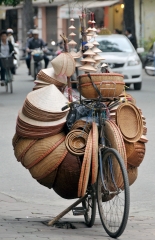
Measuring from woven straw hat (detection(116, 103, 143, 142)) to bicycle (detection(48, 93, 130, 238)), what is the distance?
12 cm

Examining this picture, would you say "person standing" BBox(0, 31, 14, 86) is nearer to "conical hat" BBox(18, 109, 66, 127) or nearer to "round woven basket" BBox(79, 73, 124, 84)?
"conical hat" BBox(18, 109, 66, 127)

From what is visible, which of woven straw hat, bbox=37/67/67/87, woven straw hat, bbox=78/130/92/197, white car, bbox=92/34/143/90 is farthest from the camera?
white car, bbox=92/34/143/90

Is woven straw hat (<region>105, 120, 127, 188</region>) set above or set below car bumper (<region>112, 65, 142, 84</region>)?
above

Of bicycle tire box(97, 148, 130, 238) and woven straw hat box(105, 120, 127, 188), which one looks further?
woven straw hat box(105, 120, 127, 188)

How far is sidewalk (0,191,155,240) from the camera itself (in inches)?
243

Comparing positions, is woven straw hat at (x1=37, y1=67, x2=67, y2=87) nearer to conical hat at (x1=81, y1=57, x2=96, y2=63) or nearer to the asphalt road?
conical hat at (x1=81, y1=57, x2=96, y2=63)

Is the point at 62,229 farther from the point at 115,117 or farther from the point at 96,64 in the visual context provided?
the point at 96,64

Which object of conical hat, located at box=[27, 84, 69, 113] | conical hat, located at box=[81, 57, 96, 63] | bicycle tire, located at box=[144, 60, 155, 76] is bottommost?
bicycle tire, located at box=[144, 60, 155, 76]

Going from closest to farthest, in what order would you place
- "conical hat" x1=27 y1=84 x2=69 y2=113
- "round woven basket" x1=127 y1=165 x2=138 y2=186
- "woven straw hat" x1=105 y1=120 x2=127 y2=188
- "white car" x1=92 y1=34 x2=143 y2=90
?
"woven straw hat" x1=105 y1=120 x2=127 y2=188 → "round woven basket" x1=127 y1=165 x2=138 y2=186 → "conical hat" x1=27 y1=84 x2=69 y2=113 → "white car" x1=92 y1=34 x2=143 y2=90

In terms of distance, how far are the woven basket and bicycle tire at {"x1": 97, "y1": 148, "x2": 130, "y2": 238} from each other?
523 mm

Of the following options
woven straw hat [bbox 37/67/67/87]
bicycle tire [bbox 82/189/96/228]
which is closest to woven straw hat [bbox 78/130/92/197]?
bicycle tire [bbox 82/189/96/228]

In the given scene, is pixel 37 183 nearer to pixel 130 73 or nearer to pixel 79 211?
pixel 79 211

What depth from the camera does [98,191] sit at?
21.1 ft

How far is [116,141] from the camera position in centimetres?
629
